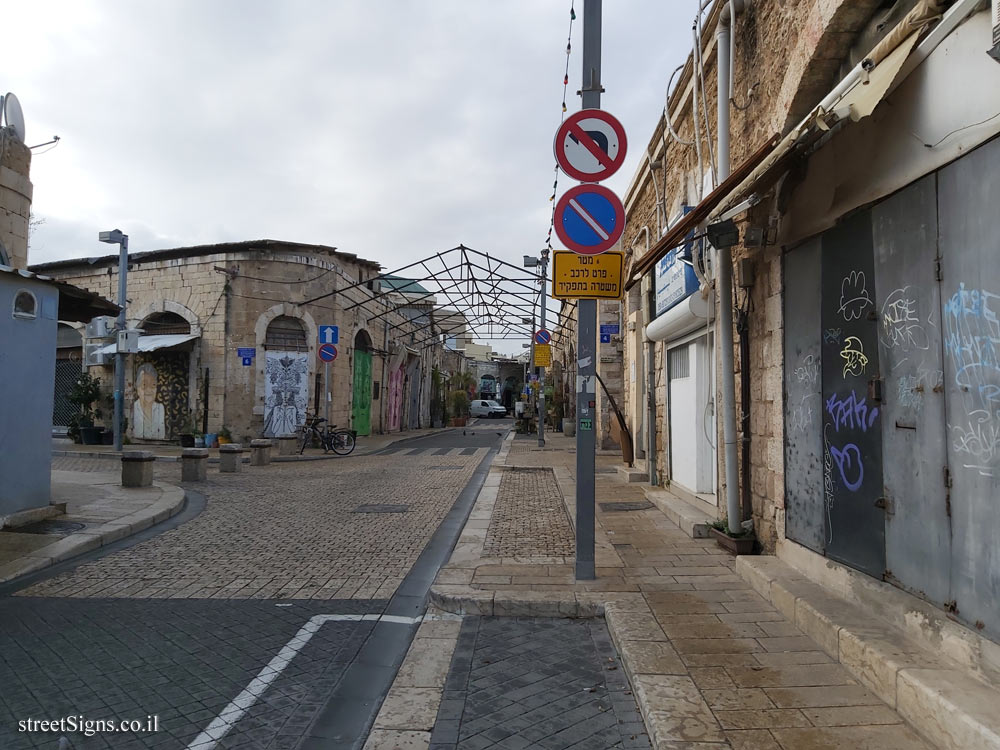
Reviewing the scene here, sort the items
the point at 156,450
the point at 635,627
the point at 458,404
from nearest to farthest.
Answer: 1. the point at 635,627
2. the point at 156,450
3. the point at 458,404

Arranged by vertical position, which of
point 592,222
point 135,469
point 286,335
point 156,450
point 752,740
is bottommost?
point 752,740

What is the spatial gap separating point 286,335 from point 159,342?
11.0ft

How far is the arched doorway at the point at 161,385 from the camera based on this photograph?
62.1 feet

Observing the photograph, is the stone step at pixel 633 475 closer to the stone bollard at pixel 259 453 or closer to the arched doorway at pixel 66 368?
the stone bollard at pixel 259 453

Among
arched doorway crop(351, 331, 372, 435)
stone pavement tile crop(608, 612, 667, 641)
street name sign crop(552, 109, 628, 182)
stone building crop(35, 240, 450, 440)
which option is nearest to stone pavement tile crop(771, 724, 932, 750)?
stone pavement tile crop(608, 612, 667, 641)

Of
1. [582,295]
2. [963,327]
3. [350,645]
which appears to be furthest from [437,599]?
[963,327]

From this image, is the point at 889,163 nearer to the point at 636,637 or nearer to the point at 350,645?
the point at 636,637

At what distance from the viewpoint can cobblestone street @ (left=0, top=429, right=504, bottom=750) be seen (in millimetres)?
2988

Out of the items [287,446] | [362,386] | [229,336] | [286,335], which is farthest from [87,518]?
[362,386]

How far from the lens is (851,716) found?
2791 mm

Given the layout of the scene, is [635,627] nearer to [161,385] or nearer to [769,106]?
[769,106]

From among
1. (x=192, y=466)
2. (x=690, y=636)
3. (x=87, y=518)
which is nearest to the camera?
(x=690, y=636)

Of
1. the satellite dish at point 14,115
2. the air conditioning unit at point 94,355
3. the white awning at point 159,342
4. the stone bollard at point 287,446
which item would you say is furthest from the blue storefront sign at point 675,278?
the air conditioning unit at point 94,355

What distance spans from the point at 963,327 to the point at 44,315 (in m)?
8.14
